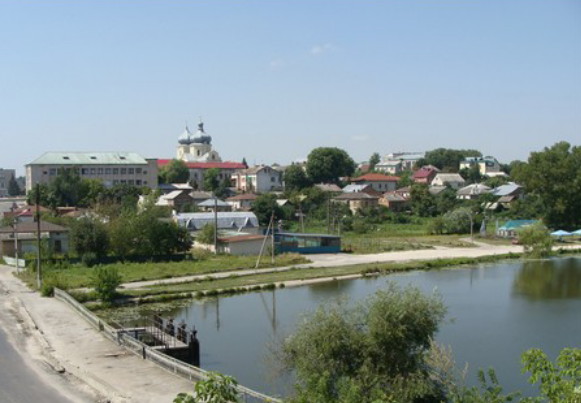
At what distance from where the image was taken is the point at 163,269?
37.2m

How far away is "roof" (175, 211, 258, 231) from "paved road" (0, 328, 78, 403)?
35092 millimetres

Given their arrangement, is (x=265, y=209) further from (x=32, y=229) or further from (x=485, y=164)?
(x=485, y=164)

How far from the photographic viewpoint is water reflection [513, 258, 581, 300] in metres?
31.7

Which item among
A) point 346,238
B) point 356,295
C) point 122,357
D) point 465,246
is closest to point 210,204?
point 346,238

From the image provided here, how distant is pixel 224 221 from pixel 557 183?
26969mm

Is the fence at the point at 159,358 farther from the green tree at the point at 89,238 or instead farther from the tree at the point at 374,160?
the tree at the point at 374,160

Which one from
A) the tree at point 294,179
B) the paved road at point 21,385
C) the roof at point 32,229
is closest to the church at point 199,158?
the tree at point 294,179

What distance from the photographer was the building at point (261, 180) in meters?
95.1

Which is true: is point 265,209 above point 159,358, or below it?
above

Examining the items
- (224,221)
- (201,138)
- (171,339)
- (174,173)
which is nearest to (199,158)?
(201,138)

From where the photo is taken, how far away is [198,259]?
42031 millimetres

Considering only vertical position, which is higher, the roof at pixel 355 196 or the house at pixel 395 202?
the roof at pixel 355 196

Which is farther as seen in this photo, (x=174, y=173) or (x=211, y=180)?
(x=174, y=173)

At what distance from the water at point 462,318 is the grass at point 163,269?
5895 mm
